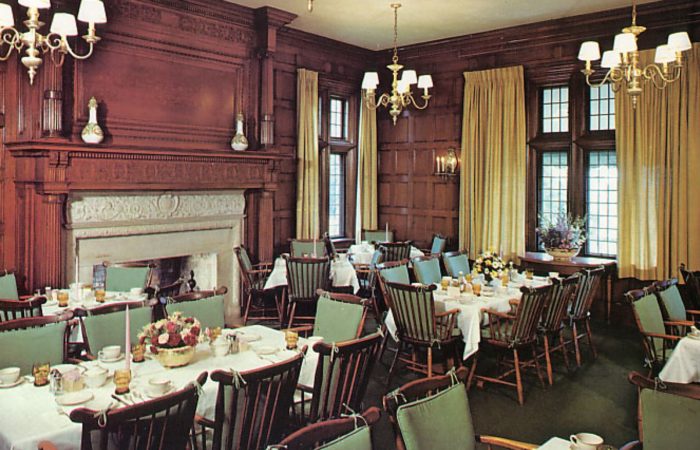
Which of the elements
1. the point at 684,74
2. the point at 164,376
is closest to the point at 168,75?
the point at 164,376

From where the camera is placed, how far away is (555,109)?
851cm

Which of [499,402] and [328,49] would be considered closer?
[499,402]

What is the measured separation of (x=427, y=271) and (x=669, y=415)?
4.31 metres

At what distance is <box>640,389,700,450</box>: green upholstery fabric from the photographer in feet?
8.46

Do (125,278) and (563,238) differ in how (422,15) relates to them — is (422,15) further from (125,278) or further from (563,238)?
(125,278)

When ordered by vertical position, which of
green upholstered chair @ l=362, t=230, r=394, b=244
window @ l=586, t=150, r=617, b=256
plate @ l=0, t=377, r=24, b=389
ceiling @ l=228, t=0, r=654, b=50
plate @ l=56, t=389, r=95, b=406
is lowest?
plate @ l=56, t=389, r=95, b=406

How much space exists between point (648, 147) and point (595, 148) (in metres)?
0.76

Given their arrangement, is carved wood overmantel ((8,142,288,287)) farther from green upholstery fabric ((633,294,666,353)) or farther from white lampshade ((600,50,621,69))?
green upholstery fabric ((633,294,666,353))

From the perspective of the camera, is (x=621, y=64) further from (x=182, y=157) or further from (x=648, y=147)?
(x=182, y=157)

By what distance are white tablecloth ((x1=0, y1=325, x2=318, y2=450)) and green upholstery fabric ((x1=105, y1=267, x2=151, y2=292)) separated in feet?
7.35

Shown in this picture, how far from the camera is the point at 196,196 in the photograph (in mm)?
7395

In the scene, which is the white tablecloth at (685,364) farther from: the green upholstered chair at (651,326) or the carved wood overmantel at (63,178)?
the carved wood overmantel at (63,178)

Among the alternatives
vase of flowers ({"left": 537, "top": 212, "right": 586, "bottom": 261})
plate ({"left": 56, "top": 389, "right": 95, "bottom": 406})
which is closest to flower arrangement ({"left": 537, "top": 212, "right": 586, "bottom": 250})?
vase of flowers ({"left": 537, "top": 212, "right": 586, "bottom": 261})

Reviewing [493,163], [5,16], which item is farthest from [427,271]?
[5,16]
